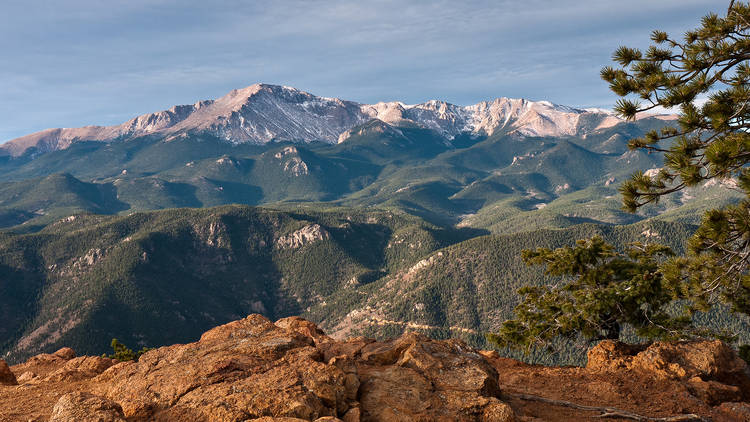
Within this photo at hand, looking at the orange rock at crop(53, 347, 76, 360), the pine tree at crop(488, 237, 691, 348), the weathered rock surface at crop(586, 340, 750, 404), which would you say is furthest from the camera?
the orange rock at crop(53, 347, 76, 360)

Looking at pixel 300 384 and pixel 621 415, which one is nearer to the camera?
pixel 300 384

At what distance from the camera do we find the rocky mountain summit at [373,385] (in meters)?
14.4

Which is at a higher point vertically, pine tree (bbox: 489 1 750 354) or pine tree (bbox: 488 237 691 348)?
pine tree (bbox: 489 1 750 354)

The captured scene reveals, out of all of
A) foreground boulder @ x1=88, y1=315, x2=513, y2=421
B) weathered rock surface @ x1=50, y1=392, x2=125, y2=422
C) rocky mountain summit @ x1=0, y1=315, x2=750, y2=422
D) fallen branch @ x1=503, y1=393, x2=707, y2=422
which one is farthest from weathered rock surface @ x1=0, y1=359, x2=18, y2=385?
fallen branch @ x1=503, y1=393, x2=707, y2=422

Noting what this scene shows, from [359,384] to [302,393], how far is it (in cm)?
255

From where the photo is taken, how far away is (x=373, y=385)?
16406 mm

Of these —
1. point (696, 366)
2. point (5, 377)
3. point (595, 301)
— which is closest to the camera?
point (696, 366)

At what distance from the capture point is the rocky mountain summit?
1435cm

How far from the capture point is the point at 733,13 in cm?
1773

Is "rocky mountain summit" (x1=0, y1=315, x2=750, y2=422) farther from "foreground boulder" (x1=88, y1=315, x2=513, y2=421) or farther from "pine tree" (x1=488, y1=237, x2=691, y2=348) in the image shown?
"pine tree" (x1=488, y1=237, x2=691, y2=348)

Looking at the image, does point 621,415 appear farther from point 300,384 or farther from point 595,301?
point 300,384

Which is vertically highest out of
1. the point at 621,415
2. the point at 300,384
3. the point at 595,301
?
the point at 300,384

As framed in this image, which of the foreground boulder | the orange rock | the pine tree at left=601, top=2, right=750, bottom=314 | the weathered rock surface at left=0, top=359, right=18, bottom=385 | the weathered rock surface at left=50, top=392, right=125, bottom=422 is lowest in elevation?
the orange rock

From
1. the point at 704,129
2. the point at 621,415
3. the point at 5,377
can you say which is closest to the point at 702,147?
the point at 704,129
